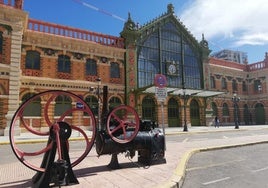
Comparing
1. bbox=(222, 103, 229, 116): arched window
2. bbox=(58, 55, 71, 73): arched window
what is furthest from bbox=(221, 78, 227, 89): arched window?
bbox=(58, 55, 71, 73): arched window

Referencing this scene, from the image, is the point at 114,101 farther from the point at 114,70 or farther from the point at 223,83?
the point at 223,83

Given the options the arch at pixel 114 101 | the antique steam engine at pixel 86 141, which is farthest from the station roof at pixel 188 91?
the antique steam engine at pixel 86 141

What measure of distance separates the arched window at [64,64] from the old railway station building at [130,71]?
0.10 meters

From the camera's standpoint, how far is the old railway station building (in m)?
21.1

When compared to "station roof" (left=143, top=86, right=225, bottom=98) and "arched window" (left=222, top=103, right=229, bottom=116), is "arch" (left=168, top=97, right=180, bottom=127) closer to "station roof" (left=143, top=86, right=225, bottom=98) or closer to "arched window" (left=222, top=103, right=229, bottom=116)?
"station roof" (left=143, top=86, right=225, bottom=98)

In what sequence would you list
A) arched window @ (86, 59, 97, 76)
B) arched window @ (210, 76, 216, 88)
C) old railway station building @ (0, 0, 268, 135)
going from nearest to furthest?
old railway station building @ (0, 0, 268, 135) < arched window @ (86, 59, 97, 76) < arched window @ (210, 76, 216, 88)

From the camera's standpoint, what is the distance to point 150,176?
6.09 m

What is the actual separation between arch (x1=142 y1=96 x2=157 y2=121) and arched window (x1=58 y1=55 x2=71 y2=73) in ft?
32.2

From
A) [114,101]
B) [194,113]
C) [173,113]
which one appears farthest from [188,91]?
[114,101]

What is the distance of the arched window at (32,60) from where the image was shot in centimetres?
2335

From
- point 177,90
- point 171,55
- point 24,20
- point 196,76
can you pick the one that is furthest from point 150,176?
point 196,76

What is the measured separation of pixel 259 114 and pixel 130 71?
2541cm

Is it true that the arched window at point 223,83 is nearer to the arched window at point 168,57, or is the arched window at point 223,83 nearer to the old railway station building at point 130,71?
the old railway station building at point 130,71

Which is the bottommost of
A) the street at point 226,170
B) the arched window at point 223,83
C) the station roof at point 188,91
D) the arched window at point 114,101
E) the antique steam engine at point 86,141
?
the street at point 226,170
